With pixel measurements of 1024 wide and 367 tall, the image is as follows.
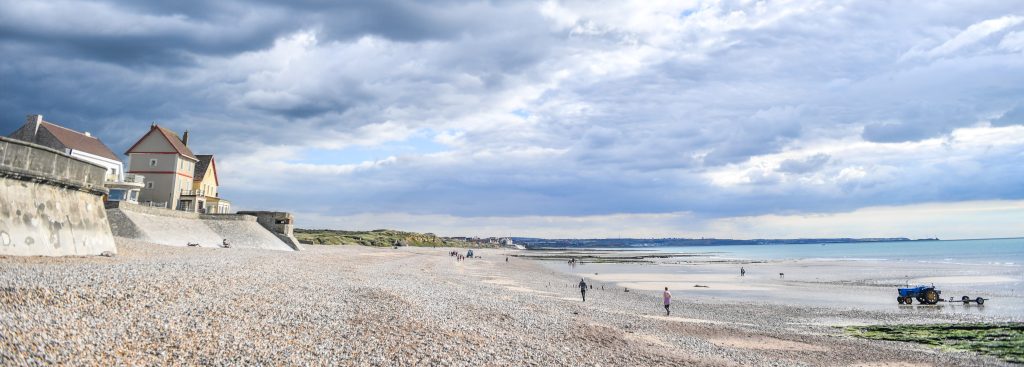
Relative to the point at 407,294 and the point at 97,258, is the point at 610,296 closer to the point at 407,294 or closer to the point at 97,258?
the point at 407,294

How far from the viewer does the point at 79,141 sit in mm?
58062

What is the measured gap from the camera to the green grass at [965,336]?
2498 cm

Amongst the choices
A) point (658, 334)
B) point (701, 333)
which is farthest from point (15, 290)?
point (701, 333)

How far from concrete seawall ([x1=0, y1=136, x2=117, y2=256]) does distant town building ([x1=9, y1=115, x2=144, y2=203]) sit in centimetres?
2220

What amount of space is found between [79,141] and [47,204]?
38.2 meters

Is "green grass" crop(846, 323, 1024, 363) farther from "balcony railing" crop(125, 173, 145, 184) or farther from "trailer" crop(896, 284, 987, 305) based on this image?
"balcony railing" crop(125, 173, 145, 184)

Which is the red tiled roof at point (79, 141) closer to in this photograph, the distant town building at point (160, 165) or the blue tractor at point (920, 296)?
the distant town building at point (160, 165)

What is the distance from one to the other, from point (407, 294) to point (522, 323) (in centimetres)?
790

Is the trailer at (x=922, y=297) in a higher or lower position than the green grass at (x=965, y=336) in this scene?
higher

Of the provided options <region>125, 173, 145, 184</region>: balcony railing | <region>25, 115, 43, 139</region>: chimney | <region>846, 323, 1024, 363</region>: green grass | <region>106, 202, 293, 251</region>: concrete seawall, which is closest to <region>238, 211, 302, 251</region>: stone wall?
<region>106, 202, 293, 251</region>: concrete seawall

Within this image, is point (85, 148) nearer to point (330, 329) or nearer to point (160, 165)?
point (160, 165)

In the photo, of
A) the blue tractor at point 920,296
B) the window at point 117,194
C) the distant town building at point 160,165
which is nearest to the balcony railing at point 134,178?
the window at point 117,194

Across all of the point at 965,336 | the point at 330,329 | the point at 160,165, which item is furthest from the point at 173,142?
the point at 965,336

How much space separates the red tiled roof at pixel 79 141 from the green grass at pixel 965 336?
68858 mm
